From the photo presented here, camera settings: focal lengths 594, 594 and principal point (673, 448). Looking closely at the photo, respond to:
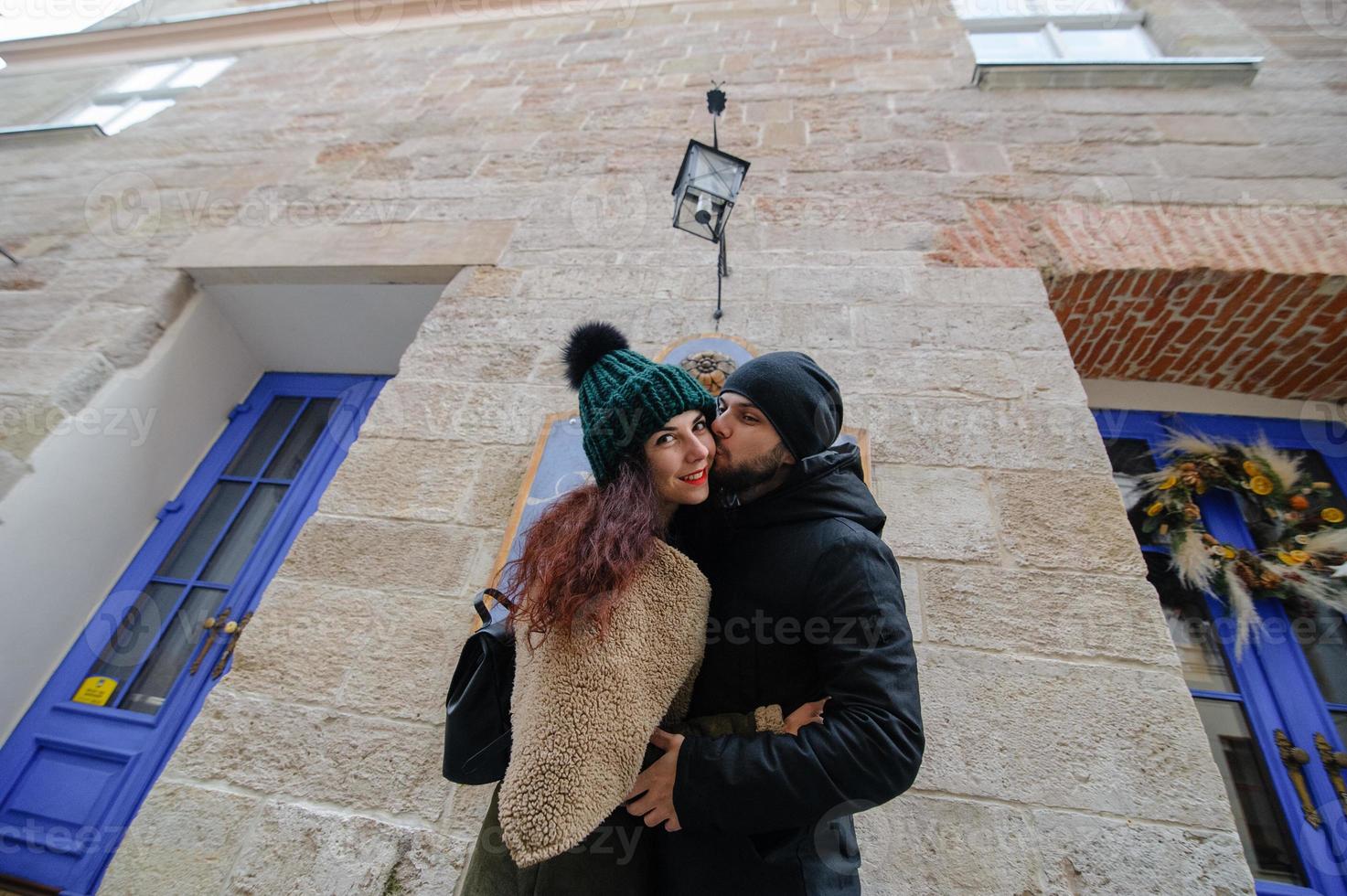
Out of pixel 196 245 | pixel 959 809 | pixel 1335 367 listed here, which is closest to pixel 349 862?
pixel 959 809

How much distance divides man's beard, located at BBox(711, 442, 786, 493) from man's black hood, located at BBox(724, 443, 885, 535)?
3cm

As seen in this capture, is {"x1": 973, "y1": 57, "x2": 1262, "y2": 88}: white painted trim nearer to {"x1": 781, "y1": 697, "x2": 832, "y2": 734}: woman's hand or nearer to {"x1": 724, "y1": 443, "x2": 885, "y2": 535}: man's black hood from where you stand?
{"x1": 724, "y1": 443, "x2": 885, "y2": 535}: man's black hood

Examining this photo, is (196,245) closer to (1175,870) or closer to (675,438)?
(675,438)

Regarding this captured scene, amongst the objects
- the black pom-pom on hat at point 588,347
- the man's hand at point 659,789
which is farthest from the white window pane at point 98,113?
the man's hand at point 659,789

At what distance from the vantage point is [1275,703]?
6.74ft

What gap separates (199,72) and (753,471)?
271 inches

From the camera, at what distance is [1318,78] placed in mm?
3084

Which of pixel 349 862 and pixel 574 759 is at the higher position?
pixel 574 759

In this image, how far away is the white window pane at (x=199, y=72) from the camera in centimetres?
517

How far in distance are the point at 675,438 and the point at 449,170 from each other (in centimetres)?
300

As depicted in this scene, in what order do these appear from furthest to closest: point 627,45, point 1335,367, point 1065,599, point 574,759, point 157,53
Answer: point 157,53 → point 627,45 → point 1335,367 → point 1065,599 → point 574,759

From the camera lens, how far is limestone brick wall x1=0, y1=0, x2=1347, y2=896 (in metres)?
1.46

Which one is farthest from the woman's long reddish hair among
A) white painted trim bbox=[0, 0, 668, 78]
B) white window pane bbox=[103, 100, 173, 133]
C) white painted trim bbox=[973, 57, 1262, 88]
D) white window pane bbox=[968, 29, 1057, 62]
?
white window pane bbox=[103, 100, 173, 133]

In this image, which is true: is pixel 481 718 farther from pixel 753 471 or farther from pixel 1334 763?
pixel 1334 763
